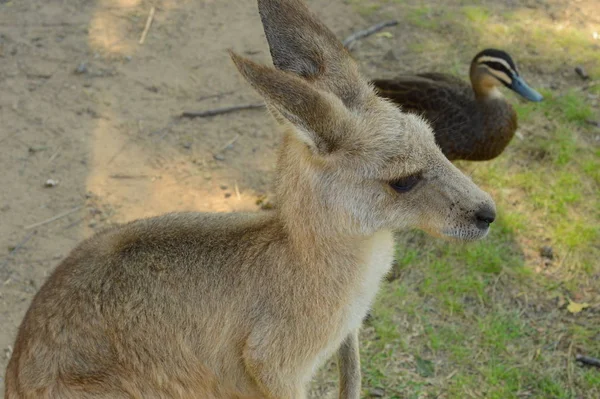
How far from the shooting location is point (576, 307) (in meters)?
4.10

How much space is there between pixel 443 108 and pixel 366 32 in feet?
5.46

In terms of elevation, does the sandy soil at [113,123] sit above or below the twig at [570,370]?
below

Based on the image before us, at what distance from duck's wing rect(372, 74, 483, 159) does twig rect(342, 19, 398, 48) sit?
1282 millimetres

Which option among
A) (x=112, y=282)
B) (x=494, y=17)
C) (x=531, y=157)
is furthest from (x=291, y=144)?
(x=494, y=17)

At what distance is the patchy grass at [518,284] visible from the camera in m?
3.83

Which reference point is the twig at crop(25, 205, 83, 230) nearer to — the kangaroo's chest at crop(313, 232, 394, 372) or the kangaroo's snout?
the kangaroo's chest at crop(313, 232, 394, 372)

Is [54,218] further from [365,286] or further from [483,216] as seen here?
[483,216]

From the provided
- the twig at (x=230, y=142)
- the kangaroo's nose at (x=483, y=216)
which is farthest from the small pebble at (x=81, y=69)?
the kangaroo's nose at (x=483, y=216)

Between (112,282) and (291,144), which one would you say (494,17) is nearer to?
(291,144)

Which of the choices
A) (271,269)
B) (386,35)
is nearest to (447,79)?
(386,35)

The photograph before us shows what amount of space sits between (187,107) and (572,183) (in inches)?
114

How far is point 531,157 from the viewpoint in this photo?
513 cm

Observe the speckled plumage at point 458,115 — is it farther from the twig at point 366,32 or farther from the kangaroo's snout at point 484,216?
the kangaroo's snout at point 484,216

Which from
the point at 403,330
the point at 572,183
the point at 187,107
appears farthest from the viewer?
the point at 187,107
